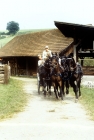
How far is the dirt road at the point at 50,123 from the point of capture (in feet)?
25.8

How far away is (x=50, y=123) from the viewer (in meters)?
9.55

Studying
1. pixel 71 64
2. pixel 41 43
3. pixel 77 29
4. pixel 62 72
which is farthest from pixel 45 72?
pixel 41 43

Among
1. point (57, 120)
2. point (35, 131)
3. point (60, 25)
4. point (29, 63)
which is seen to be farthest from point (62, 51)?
point (35, 131)

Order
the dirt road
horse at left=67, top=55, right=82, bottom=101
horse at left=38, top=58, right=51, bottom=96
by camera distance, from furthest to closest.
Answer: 1. horse at left=38, top=58, right=51, bottom=96
2. horse at left=67, top=55, right=82, bottom=101
3. the dirt road

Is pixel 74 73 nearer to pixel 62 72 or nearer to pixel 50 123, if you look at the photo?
pixel 62 72

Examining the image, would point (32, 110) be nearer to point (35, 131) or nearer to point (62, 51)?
point (35, 131)

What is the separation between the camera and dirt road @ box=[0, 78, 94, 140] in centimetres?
787

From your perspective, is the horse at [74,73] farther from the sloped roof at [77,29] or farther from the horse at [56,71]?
the sloped roof at [77,29]

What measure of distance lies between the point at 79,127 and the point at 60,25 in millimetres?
15143

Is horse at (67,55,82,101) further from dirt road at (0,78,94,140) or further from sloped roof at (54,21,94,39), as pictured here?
sloped roof at (54,21,94,39)

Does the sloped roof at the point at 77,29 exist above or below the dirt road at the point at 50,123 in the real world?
above

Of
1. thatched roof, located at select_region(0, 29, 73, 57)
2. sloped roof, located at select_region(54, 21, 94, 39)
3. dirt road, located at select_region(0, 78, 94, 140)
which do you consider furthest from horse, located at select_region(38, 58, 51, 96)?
thatched roof, located at select_region(0, 29, 73, 57)

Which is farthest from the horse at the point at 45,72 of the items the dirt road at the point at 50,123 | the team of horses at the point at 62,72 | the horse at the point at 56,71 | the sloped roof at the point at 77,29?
the sloped roof at the point at 77,29

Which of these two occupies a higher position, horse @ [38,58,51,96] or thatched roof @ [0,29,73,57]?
thatched roof @ [0,29,73,57]
